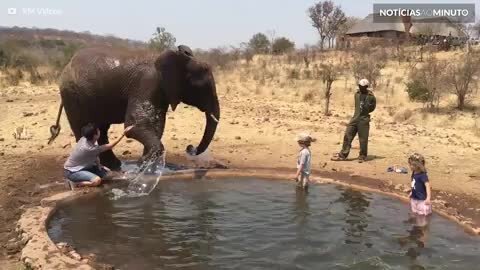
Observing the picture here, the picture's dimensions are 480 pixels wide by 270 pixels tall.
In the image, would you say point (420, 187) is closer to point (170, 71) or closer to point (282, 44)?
point (170, 71)

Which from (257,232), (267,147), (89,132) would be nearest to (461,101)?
(267,147)

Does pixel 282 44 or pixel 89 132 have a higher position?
pixel 282 44

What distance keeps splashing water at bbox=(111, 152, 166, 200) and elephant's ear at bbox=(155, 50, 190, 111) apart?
932 millimetres

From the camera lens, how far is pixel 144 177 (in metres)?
8.51

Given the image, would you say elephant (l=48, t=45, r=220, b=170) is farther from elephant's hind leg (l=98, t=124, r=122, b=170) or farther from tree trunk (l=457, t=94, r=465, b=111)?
tree trunk (l=457, t=94, r=465, b=111)

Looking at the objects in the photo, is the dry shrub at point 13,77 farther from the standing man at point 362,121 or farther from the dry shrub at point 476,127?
the dry shrub at point 476,127

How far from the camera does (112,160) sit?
31.3 feet

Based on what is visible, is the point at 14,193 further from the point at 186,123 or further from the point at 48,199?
the point at 186,123

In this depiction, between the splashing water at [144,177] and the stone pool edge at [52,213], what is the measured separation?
0.61 feet

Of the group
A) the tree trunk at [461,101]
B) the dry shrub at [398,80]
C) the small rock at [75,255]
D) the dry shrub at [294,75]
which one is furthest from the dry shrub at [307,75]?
Result: the small rock at [75,255]

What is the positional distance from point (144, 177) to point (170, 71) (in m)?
1.61

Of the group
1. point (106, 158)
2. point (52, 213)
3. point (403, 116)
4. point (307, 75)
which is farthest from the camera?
point (307, 75)

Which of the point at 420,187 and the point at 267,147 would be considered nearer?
the point at 420,187

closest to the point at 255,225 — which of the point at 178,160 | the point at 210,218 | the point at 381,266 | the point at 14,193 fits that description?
the point at 210,218
